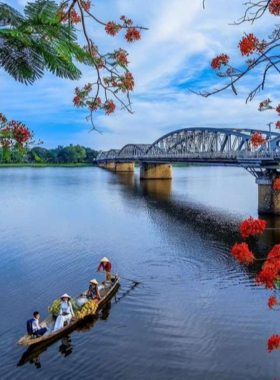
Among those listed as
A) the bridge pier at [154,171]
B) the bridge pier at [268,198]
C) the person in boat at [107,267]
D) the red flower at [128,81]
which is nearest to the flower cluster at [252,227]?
the red flower at [128,81]

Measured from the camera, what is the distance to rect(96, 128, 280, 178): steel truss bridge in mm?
44219

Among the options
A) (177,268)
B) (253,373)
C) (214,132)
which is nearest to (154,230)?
(177,268)

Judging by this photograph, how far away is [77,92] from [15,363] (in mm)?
10313

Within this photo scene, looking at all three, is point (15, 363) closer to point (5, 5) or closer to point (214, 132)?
point (5, 5)

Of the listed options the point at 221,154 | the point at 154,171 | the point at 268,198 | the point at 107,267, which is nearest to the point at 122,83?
the point at 107,267

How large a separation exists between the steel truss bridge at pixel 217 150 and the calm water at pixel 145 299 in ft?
23.4

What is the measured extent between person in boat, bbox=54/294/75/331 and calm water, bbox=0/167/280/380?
2.01ft

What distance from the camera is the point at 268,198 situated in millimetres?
42719

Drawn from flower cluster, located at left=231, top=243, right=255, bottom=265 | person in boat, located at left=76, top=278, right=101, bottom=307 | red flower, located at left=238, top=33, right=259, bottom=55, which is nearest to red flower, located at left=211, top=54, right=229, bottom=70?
red flower, located at left=238, top=33, right=259, bottom=55

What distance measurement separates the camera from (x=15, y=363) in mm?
13609

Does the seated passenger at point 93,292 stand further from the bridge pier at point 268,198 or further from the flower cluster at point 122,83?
the bridge pier at point 268,198

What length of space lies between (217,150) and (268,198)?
98.5 ft

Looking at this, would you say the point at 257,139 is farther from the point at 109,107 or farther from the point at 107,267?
the point at 107,267

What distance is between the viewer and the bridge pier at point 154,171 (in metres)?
103
